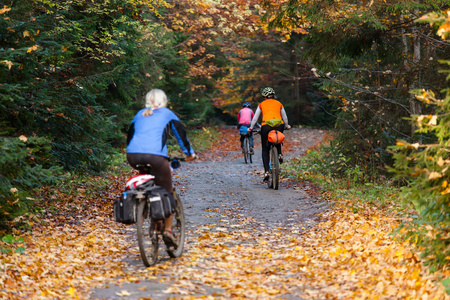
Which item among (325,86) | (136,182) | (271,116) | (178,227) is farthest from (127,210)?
(325,86)

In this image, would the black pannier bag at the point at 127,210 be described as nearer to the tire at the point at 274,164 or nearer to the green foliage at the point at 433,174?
the green foliage at the point at 433,174

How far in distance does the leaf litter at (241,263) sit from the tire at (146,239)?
128 mm

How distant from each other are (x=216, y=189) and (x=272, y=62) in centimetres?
2577

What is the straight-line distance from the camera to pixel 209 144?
30.3 meters

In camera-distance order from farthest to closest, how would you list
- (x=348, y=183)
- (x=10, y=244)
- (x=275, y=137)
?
(x=275, y=137) < (x=348, y=183) < (x=10, y=244)

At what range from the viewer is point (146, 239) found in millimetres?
6270

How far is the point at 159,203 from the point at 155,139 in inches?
31.2

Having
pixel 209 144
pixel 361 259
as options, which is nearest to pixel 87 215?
pixel 361 259

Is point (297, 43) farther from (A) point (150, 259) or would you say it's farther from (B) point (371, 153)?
(A) point (150, 259)

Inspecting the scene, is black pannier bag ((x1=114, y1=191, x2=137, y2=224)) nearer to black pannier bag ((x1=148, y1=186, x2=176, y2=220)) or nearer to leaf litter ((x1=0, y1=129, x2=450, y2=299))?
black pannier bag ((x1=148, y1=186, x2=176, y2=220))

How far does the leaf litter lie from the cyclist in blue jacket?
0.84m

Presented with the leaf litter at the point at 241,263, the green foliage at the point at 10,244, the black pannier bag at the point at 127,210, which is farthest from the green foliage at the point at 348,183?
the green foliage at the point at 10,244

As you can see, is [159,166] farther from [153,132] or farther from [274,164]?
[274,164]

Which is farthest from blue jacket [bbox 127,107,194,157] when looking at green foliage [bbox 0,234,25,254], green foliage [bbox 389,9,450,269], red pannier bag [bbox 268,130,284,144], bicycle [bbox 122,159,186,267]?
red pannier bag [bbox 268,130,284,144]
